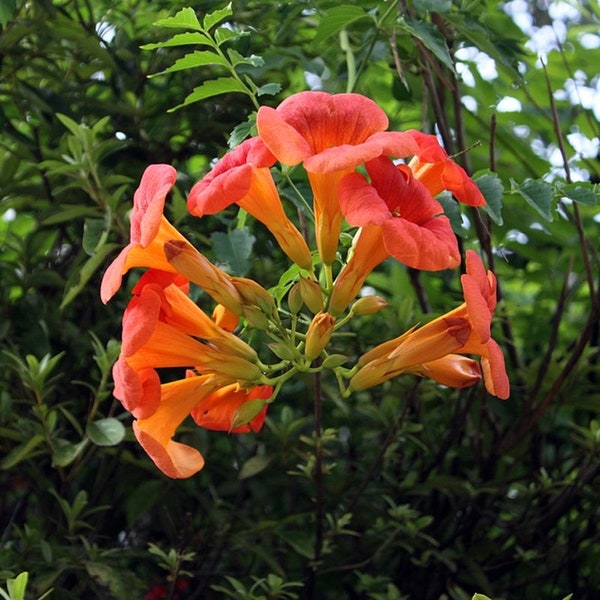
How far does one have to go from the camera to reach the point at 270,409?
320 centimetres

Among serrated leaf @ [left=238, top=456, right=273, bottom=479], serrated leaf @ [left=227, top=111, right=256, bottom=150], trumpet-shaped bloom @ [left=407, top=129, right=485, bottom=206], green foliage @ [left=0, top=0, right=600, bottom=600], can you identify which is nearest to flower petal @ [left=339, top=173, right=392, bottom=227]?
trumpet-shaped bloom @ [left=407, top=129, right=485, bottom=206]

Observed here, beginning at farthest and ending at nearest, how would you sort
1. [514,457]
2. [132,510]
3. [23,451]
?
[514,457] < [132,510] < [23,451]

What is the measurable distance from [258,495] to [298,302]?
1326 millimetres

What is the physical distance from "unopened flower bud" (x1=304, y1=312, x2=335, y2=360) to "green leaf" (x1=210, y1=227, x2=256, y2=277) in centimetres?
62

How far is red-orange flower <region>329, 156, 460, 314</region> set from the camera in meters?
1.38

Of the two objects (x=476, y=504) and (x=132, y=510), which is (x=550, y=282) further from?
(x=132, y=510)

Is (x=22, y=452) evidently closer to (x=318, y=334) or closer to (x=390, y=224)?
(x=318, y=334)

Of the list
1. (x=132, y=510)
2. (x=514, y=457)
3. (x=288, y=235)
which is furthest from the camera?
(x=514, y=457)

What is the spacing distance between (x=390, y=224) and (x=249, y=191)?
32 centimetres

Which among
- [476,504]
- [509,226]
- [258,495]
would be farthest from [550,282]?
[258,495]

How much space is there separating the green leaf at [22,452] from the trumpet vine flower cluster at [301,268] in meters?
0.64

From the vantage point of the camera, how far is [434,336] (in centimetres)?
157

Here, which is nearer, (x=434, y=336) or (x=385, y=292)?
(x=434, y=336)

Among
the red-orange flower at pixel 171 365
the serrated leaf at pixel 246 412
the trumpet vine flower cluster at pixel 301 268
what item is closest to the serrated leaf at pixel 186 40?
the trumpet vine flower cluster at pixel 301 268
